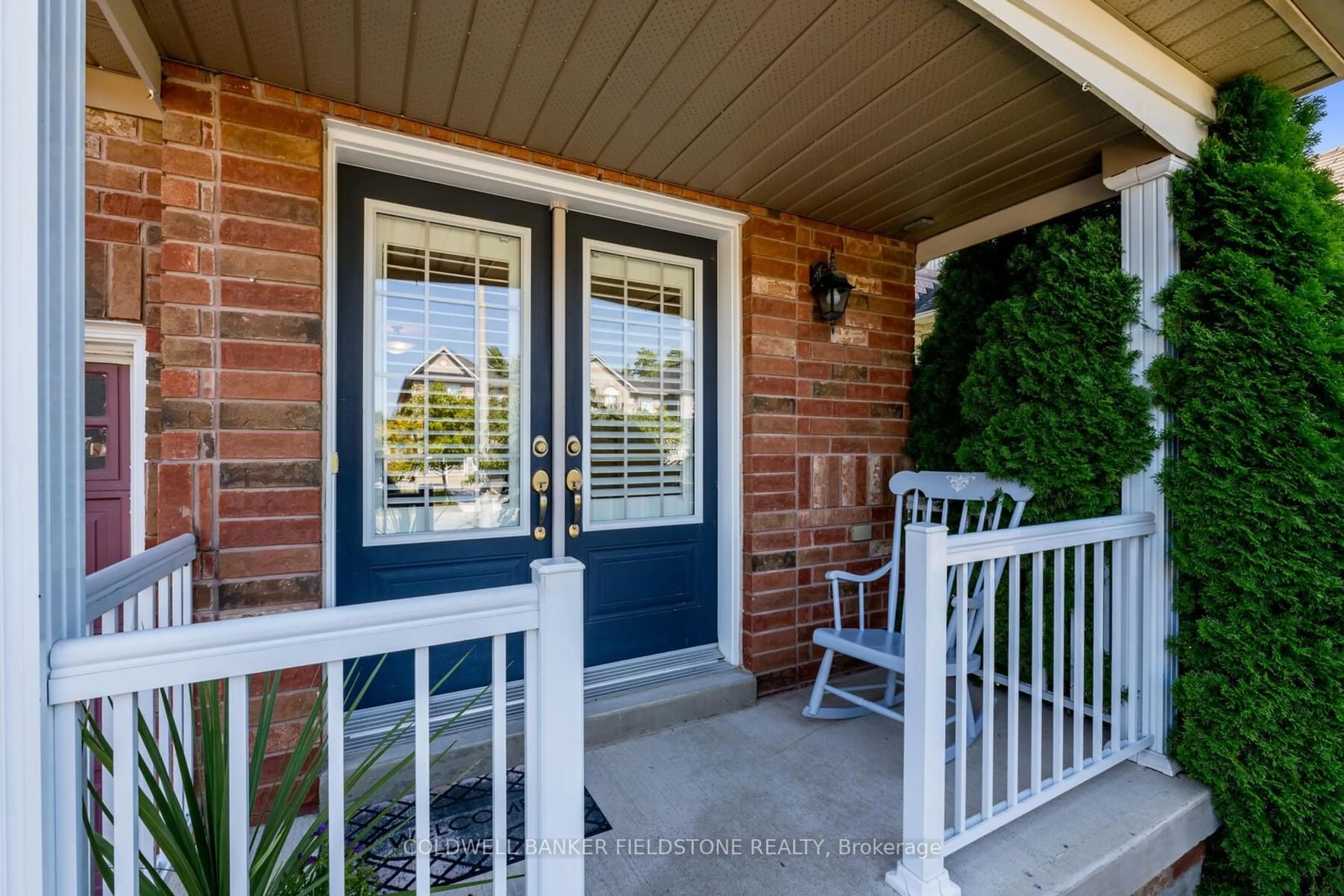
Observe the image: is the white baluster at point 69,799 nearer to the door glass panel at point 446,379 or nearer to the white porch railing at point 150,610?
the white porch railing at point 150,610

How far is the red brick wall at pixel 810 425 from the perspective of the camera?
275 cm

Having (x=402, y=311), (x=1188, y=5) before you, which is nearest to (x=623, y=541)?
(x=402, y=311)

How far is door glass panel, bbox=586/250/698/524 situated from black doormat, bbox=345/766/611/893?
109cm

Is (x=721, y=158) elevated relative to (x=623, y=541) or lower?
elevated

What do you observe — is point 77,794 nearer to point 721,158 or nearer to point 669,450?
point 669,450

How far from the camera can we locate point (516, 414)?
246cm

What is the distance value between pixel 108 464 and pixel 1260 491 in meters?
3.73

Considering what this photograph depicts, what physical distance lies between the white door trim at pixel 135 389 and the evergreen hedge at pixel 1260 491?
3.46 meters

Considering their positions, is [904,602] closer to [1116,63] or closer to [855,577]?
[855,577]

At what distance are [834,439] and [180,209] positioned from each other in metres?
2.68

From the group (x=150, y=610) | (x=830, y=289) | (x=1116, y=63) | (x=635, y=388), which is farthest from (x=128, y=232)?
(x=1116, y=63)

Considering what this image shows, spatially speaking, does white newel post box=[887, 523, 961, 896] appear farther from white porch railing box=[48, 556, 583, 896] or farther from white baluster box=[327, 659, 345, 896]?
white baluster box=[327, 659, 345, 896]

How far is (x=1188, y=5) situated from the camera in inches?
67.0

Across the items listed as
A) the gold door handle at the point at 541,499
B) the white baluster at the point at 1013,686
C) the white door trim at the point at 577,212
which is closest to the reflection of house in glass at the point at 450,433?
the gold door handle at the point at 541,499
